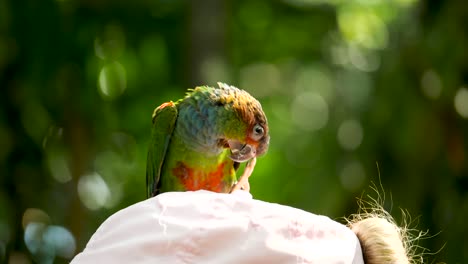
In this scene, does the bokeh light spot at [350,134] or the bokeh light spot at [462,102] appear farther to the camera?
the bokeh light spot at [350,134]

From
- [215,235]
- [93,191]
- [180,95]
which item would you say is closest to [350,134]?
[180,95]

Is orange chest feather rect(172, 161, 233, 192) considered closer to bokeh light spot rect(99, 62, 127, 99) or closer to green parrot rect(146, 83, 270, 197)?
green parrot rect(146, 83, 270, 197)

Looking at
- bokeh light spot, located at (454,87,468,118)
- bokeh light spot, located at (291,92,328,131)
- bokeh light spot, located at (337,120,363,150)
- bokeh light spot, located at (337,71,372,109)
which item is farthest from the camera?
bokeh light spot, located at (291,92,328,131)

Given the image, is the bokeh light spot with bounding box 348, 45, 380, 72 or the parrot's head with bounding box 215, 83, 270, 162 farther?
the bokeh light spot with bounding box 348, 45, 380, 72

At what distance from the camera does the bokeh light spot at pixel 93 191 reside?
6.73 m

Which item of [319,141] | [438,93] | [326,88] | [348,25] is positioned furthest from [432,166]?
[348,25]

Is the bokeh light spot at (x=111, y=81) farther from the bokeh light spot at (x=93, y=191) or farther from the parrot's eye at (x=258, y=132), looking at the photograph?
the parrot's eye at (x=258, y=132)

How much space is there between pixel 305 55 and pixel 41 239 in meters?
2.89

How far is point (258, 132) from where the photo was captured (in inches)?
142

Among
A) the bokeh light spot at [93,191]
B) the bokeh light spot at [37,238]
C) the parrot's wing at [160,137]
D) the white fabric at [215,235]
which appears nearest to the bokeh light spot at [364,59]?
the bokeh light spot at [93,191]

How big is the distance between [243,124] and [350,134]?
2774mm

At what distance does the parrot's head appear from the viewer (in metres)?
3.56

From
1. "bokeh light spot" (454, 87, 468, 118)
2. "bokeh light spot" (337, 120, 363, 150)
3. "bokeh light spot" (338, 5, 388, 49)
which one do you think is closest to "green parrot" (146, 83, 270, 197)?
"bokeh light spot" (337, 120, 363, 150)

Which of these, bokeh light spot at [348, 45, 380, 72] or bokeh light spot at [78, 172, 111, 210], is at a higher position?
bokeh light spot at [348, 45, 380, 72]
